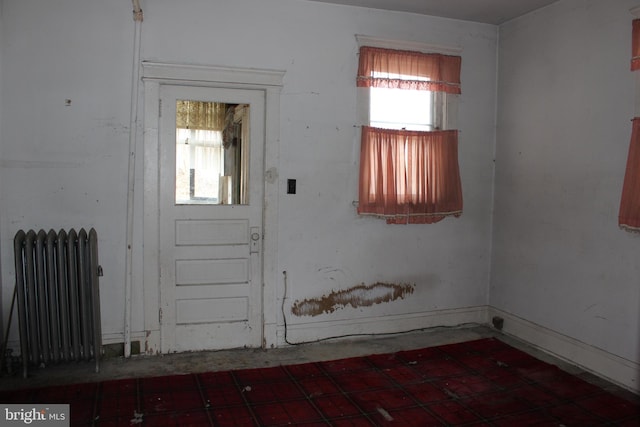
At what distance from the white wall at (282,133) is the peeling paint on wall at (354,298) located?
5 cm

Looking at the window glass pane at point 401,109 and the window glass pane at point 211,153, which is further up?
the window glass pane at point 401,109

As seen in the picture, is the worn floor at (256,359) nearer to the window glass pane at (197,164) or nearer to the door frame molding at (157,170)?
the door frame molding at (157,170)

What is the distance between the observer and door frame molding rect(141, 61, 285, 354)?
149 inches

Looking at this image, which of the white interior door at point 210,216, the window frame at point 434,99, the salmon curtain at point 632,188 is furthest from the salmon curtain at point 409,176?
the salmon curtain at point 632,188

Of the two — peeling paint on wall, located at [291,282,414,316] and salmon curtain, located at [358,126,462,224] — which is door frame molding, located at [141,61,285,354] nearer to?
peeling paint on wall, located at [291,282,414,316]

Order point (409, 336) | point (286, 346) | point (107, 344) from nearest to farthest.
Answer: point (107, 344), point (286, 346), point (409, 336)

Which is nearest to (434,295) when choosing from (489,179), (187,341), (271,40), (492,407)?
(489,179)

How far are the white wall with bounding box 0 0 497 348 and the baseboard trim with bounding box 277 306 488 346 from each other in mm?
30

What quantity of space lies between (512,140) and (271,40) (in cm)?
225

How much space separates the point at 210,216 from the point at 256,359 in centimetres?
115

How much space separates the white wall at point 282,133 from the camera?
3559 mm

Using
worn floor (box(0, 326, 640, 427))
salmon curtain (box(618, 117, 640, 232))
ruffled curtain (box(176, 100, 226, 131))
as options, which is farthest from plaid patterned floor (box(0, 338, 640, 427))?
ruffled curtain (box(176, 100, 226, 131))

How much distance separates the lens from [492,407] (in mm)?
3199

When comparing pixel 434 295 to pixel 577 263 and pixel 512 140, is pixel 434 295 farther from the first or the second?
pixel 512 140
